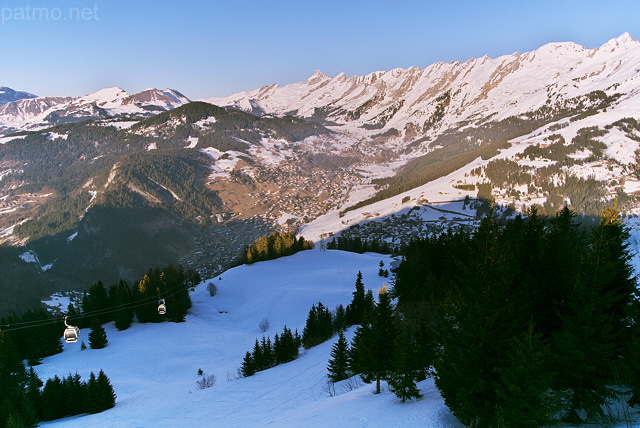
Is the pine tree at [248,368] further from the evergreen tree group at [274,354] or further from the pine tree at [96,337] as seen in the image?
the pine tree at [96,337]

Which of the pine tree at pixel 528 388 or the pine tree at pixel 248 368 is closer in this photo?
the pine tree at pixel 528 388

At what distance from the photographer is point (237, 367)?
53.0 metres

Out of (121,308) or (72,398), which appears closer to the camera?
(72,398)

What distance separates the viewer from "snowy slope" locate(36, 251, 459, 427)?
23875 mm

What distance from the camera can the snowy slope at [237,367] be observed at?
2388cm

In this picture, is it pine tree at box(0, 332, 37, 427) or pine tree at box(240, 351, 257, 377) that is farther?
pine tree at box(240, 351, 257, 377)

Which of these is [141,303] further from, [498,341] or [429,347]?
[498,341]

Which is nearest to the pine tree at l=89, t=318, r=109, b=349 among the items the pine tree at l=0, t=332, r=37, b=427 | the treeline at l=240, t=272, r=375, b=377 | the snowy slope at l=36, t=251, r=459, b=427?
the snowy slope at l=36, t=251, r=459, b=427

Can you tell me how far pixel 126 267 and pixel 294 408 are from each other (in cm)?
19444

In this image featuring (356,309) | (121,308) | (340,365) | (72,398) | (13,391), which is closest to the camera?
(13,391)

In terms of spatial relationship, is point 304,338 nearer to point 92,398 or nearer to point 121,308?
point 92,398

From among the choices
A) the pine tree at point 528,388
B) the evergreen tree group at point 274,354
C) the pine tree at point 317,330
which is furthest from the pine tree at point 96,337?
the pine tree at point 528,388

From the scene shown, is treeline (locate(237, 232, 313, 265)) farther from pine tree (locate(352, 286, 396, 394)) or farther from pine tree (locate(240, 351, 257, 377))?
pine tree (locate(352, 286, 396, 394))

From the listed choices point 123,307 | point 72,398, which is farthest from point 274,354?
point 123,307
